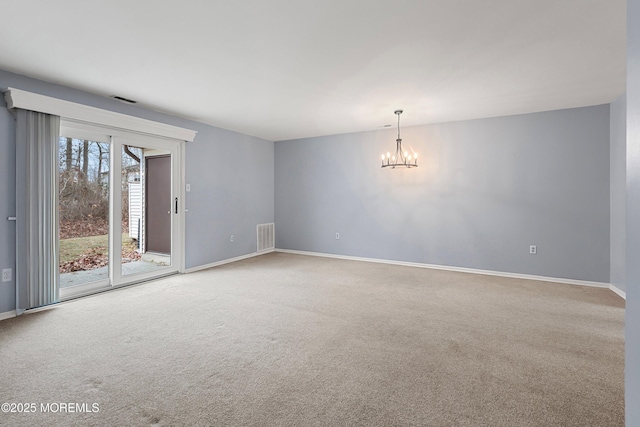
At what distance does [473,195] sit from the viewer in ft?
16.7

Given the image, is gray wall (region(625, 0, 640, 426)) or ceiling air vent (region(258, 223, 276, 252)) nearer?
gray wall (region(625, 0, 640, 426))

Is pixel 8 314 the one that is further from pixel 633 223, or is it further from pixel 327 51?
pixel 633 223

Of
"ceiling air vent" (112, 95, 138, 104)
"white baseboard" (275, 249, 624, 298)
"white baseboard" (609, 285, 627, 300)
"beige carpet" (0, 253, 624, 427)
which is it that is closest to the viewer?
"beige carpet" (0, 253, 624, 427)

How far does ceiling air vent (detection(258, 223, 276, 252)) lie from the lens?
676 centimetres

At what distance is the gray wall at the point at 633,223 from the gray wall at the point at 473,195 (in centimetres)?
412

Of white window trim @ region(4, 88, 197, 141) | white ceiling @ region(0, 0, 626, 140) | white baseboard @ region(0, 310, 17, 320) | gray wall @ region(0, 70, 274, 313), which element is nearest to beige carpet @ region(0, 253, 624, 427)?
white baseboard @ region(0, 310, 17, 320)

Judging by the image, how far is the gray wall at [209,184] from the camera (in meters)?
3.17

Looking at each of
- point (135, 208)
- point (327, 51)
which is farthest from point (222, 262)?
point (327, 51)

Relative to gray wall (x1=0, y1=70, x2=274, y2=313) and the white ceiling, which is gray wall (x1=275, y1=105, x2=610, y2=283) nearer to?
the white ceiling

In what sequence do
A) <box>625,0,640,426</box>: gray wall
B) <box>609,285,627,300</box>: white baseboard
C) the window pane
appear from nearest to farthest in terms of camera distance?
<box>625,0,640,426</box>: gray wall, the window pane, <box>609,285,627,300</box>: white baseboard

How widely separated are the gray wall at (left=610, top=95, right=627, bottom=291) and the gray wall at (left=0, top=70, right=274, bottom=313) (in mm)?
5893

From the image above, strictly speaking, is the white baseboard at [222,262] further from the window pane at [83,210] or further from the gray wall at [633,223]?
the gray wall at [633,223]

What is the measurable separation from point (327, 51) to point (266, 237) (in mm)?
4821

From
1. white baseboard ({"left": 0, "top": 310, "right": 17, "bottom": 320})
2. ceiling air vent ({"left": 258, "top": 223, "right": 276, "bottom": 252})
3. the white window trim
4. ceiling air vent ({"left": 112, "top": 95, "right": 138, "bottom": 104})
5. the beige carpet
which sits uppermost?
ceiling air vent ({"left": 112, "top": 95, "right": 138, "bottom": 104})
